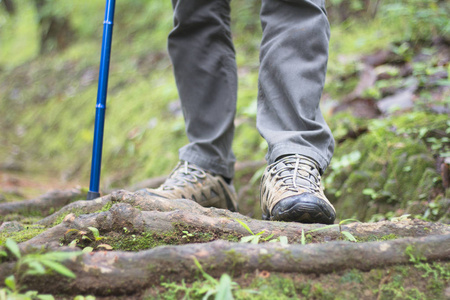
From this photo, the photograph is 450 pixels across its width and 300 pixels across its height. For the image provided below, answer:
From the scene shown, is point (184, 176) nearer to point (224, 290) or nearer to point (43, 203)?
point (43, 203)

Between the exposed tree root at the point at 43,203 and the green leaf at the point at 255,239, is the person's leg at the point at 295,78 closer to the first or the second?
the green leaf at the point at 255,239

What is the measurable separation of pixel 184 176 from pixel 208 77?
2.09 feet

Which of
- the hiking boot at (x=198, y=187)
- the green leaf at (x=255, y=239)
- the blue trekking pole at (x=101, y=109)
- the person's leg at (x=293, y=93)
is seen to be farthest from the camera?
the blue trekking pole at (x=101, y=109)

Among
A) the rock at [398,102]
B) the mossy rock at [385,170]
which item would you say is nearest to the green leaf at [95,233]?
the mossy rock at [385,170]

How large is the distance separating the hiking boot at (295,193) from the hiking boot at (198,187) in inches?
17.8

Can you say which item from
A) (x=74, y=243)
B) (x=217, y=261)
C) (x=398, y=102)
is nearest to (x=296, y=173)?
(x=217, y=261)

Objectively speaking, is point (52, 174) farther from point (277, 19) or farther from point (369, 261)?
point (369, 261)

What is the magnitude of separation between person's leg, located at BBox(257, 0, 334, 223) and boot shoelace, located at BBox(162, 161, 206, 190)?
0.49 m

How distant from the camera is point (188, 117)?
2395 millimetres

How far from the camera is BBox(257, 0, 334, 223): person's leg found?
5.57ft

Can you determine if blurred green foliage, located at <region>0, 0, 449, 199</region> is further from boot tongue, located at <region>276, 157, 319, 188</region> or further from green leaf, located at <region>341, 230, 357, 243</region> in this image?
green leaf, located at <region>341, 230, 357, 243</region>

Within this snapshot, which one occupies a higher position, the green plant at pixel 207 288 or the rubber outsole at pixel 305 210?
the green plant at pixel 207 288

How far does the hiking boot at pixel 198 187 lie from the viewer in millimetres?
2021

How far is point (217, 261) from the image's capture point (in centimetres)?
106
